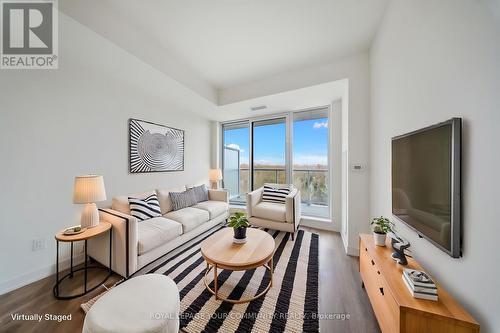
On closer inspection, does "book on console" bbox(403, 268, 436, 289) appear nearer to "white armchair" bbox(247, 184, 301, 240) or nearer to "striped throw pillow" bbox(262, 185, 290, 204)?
"white armchair" bbox(247, 184, 301, 240)

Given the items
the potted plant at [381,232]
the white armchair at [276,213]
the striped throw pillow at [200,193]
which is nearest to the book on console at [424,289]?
the potted plant at [381,232]

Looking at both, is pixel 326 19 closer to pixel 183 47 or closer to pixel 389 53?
pixel 389 53

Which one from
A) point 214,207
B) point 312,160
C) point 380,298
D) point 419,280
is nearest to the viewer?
point 419,280

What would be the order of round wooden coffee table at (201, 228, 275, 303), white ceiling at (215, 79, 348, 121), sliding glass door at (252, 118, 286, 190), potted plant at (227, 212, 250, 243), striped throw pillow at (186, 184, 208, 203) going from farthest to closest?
sliding glass door at (252, 118, 286, 190)
striped throw pillow at (186, 184, 208, 203)
white ceiling at (215, 79, 348, 121)
potted plant at (227, 212, 250, 243)
round wooden coffee table at (201, 228, 275, 303)

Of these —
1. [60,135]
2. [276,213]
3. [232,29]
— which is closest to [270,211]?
[276,213]

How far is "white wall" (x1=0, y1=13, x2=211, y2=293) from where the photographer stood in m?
1.70

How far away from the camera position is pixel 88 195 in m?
1.80

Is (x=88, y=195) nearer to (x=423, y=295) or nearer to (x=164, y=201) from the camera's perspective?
(x=164, y=201)

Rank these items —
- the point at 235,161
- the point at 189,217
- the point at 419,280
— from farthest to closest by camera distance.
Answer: the point at 235,161 < the point at 189,217 < the point at 419,280

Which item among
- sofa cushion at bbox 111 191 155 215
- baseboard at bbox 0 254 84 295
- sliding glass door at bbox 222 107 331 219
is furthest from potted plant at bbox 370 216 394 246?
baseboard at bbox 0 254 84 295

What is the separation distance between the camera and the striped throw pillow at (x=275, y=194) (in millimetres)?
3355

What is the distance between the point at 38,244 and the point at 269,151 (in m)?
3.84

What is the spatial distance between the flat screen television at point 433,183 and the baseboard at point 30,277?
3.53 metres

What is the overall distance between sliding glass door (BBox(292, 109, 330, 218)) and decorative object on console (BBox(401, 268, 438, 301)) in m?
A: 2.58
